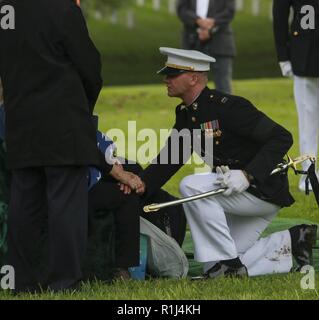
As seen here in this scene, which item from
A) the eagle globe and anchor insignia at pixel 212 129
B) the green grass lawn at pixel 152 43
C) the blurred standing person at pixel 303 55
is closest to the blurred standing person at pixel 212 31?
the blurred standing person at pixel 303 55

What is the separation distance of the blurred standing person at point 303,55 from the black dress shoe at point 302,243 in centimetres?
289

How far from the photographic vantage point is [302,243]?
7.58 m

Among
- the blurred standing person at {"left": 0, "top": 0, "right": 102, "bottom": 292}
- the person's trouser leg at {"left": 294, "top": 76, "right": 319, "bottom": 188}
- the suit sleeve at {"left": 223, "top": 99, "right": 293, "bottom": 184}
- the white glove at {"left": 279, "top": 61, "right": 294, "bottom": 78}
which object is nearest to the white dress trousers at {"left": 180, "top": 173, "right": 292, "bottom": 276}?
the suit sleeve at {"left": 223, "top": 99, "right": 293, "bottom": 184}

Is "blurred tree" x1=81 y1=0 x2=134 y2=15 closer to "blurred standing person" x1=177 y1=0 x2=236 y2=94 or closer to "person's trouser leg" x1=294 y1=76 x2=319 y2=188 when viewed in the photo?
"blurred standing person" x1=177 y1=0 x2=236 y2=94

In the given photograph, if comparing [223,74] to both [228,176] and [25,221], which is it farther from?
[25,221]

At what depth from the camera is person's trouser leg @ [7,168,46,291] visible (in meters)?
6.73


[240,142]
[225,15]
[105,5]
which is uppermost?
[240,142]

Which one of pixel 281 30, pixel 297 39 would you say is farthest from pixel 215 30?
pixel 297 39

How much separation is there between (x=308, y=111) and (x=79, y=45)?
4521mm

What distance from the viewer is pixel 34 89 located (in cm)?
656

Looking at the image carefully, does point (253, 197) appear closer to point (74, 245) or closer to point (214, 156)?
point (214, 156)

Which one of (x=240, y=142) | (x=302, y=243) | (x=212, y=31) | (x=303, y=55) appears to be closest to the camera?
(x=240, y=142)

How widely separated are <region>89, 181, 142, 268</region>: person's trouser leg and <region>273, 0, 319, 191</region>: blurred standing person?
3.55 meters
